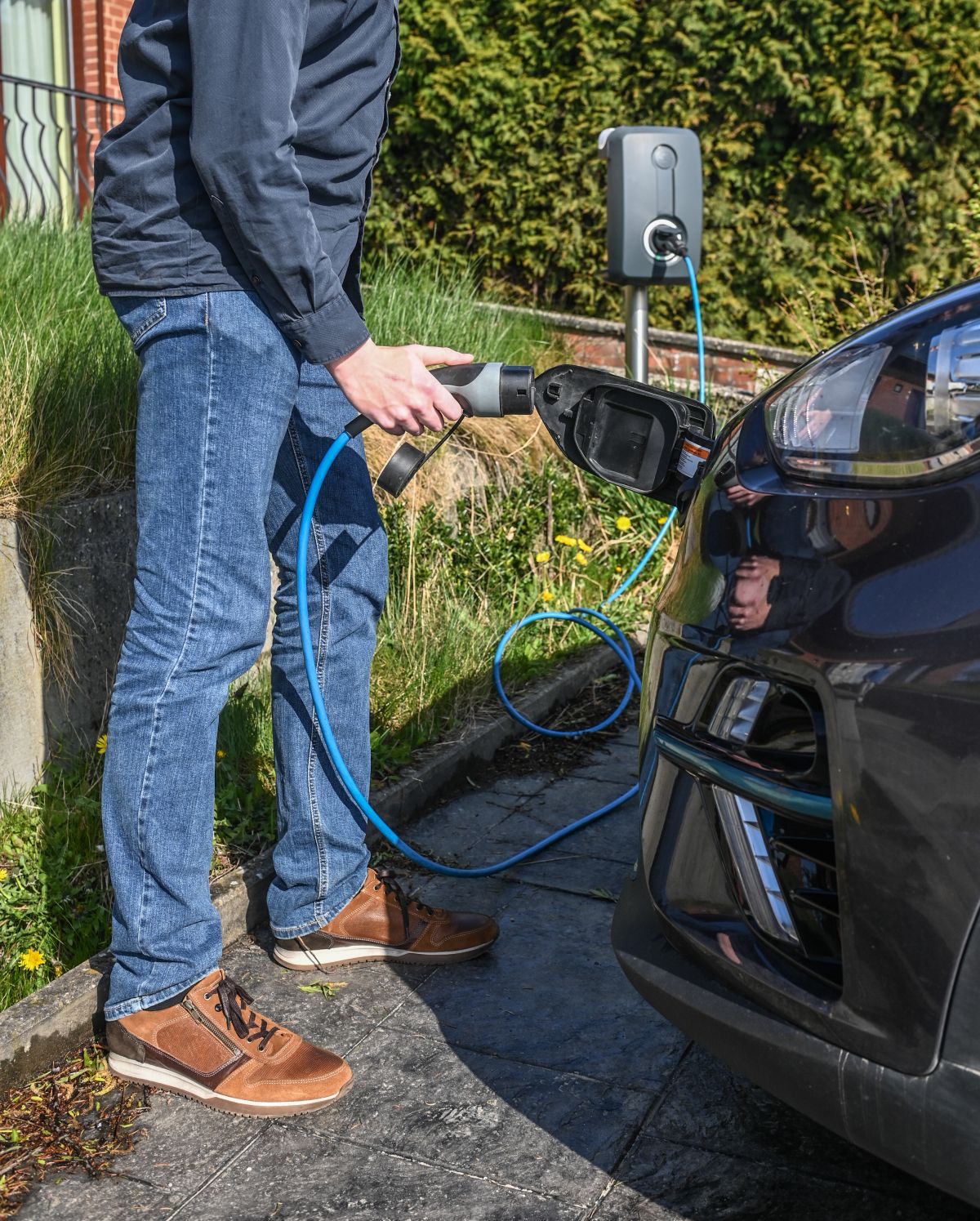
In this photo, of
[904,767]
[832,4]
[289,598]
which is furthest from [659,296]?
[904,767]

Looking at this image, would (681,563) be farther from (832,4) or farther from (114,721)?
(832,4)

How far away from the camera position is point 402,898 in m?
2.59

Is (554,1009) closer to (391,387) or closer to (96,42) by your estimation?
(391,387)

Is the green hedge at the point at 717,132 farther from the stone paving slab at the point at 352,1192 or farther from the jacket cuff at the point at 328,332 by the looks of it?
the stone paving slab at the point at 352,1192

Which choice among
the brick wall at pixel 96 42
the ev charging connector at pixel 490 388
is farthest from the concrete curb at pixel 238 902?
the brick wall at pixel 96 42

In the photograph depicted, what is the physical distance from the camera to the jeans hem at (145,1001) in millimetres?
2123

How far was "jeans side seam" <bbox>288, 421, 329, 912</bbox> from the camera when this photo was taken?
2381 mm

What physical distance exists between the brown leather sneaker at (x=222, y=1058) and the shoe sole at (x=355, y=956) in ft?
1.12

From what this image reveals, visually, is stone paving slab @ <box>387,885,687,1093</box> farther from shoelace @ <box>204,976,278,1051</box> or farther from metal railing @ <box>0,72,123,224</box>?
metal railing @ <box>0,72,123,224</box>

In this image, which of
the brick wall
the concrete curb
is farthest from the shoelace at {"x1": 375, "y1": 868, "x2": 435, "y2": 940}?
the brick wall

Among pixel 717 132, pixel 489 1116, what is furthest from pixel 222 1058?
pixel 717 132

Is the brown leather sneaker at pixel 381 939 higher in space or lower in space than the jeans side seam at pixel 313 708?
lower

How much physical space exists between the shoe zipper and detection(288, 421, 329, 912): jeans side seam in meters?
0.40

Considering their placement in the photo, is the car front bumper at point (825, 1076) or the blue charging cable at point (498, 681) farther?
the blue charging cable at point (498, 681)
